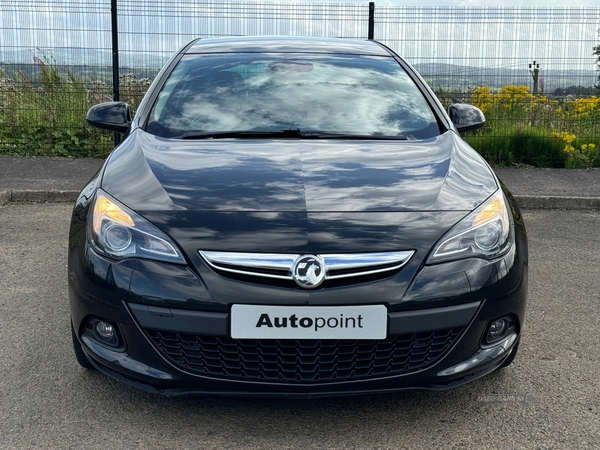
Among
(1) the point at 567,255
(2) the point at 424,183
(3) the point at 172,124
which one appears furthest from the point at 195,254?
(1) the point at 567,255

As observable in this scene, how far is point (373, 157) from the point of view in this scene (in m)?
3.50

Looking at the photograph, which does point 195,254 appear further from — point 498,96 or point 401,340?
point 498,96

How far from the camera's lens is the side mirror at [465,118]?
441 centimetres

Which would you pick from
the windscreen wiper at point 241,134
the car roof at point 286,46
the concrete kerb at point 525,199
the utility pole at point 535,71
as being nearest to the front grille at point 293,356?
the windscreen wiper at point 241,134

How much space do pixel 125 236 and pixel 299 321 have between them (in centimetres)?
71

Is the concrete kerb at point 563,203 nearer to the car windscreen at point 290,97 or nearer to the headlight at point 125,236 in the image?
the car windscreen at point 290,97

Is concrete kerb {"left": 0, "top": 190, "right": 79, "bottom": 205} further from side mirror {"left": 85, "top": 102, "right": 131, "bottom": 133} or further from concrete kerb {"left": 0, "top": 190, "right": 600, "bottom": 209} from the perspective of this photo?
side mirror {"left": 85, "top": 102, "right": 131, "bottom": 133}

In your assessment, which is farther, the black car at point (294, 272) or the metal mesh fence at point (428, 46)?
the metal mesh fence at point (428, 46)

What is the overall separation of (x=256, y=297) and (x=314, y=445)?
1.89 ft

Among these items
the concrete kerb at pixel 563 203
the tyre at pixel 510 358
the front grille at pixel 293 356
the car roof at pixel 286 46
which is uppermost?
the car roof at pixel 286 46

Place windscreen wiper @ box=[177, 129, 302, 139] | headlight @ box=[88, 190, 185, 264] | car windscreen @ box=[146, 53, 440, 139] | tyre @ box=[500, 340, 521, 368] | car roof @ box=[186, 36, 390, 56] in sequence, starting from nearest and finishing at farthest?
1. headlight @ box=[88, 190, 185, 264]
2. tyre @ box=[500, 340, 521, 368]
3. windscreen wiper @ box=[177, 129, 302, 139]
4. car windscreen @ box=[146, 53, 440, 139]
5. car roof @ box=[186, 36, 390, 56]

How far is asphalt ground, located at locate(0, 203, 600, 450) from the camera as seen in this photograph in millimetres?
2885

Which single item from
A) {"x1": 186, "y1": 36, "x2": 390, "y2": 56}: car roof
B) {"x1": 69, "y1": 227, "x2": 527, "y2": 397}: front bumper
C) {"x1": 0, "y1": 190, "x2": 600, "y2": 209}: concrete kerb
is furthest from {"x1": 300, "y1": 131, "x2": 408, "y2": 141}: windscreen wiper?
{"x1": 0, "y1": 190, "x2": 600, "y2": 209}: concrete kerb

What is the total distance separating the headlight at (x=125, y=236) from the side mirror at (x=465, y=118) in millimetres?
2059
